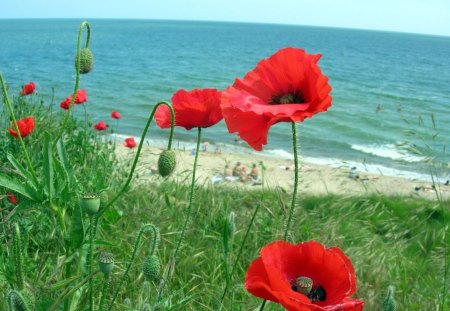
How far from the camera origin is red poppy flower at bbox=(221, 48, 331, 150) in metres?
1.14

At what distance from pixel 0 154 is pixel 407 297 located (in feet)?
8.37

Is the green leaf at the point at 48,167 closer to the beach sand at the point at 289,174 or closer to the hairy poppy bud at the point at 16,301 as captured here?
the hairy poppy bud at the point at 16,301

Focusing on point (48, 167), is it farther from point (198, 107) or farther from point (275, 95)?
point (275, 95)

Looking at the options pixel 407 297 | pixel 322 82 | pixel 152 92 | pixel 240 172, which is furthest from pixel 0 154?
pixel 152 92

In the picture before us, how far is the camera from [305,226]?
3455 millimetres

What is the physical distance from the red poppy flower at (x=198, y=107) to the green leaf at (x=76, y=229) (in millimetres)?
394

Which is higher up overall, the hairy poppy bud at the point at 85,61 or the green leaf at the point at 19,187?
the hairy poppy bud at the point at 85,61

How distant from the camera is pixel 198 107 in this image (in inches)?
64.7

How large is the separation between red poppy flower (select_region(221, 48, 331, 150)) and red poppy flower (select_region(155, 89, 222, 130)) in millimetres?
326

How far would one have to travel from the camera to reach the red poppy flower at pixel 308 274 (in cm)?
102

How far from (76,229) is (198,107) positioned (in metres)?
0.46

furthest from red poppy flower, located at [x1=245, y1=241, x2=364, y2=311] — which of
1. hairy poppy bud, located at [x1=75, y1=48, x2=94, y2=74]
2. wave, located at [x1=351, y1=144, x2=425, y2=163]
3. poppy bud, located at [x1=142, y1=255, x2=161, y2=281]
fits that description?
wave, located at [x1=351, y1=144, x2=425, y2=163]

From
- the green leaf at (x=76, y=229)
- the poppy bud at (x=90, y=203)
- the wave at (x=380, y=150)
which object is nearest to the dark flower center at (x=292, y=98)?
the poppy bud at (x=90, y=203)

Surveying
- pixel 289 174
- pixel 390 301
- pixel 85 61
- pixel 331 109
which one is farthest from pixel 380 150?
pixel 390 301
